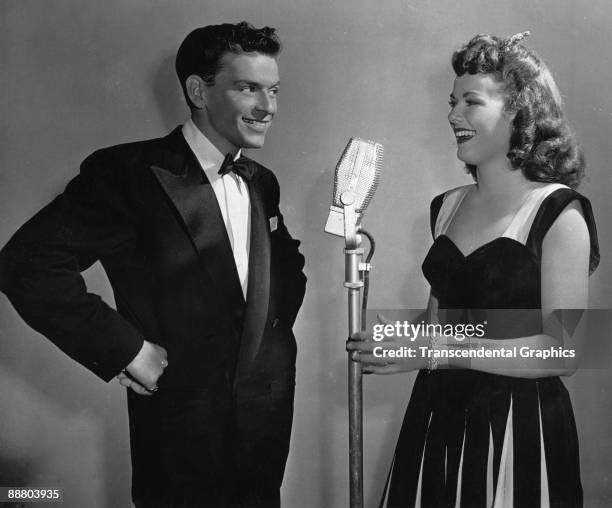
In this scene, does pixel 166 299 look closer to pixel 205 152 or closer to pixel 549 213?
pixel 205 152

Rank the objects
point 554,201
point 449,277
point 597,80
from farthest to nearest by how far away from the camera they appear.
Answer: point 597,80, point 449,277, point 554,201

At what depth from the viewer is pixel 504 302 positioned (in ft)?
5.29

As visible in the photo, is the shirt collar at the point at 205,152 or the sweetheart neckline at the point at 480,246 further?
the shirt collar at the point at 205,152

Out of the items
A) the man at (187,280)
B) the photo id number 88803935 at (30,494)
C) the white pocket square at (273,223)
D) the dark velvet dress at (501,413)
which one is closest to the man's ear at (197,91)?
the man at (187,280)

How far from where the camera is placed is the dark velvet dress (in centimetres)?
160

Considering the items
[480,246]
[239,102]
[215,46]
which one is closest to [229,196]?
[239,102]

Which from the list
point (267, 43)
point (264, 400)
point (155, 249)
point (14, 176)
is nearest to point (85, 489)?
point (264, 400)

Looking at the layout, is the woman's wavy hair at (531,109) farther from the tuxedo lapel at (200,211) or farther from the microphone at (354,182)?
the tuxedo lapel at (200,211)

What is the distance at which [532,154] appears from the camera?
165 cm

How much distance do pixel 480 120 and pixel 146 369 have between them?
1.05 meters

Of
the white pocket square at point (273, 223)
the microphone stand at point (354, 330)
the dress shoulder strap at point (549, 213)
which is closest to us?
the dress shoulder strap at point (549, 213)

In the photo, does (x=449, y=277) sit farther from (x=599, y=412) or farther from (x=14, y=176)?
(x=14, y=176)

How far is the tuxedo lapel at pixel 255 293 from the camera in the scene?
5.67 feet

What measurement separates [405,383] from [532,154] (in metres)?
0.70
